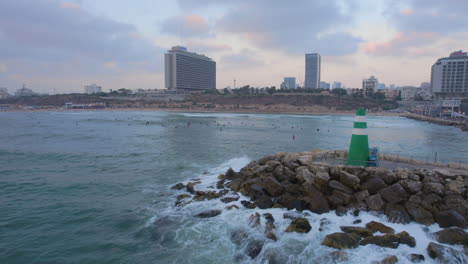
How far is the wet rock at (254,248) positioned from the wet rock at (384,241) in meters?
3.20

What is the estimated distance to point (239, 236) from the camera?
33.3 ft

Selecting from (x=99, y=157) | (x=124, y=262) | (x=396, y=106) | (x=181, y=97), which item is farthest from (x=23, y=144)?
(x=396, y=106)

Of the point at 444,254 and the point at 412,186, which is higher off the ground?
the point at 412,186

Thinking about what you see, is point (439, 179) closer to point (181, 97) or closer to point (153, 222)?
point (153, 222)

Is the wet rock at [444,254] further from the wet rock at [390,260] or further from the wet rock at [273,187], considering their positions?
the wet rock at [273,187]

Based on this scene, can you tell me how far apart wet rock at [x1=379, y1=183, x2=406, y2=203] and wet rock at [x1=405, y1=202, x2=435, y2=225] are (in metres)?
0.51

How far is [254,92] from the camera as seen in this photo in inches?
6467

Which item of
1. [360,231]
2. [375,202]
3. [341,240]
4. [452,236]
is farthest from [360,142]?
[341,240]

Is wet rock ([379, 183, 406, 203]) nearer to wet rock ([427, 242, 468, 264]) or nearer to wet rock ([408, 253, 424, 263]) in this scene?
wet rock ([427, 242, 468, 264])

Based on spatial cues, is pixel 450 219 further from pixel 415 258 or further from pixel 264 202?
pixel 264 202

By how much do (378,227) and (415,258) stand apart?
1.49 meters

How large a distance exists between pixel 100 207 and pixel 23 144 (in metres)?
25.9

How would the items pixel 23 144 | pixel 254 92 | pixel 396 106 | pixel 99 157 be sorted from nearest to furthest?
pixel 99 157, pixel 23 144, pixel 396 106, pixel 254 92

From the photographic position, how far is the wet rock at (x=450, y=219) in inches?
367
